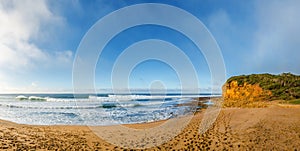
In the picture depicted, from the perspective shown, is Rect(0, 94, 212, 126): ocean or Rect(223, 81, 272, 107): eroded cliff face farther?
Rect(223, 81, 272, 107): eroded cliff face

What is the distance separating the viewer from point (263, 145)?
8.24 metres

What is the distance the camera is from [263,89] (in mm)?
31219

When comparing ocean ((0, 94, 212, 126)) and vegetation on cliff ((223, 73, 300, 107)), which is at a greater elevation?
vegetation on cliff ((223, 73, 300, 107))

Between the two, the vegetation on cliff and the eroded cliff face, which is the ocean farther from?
the vegetation on cliff

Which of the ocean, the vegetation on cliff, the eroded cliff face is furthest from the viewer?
the eroded cliff face

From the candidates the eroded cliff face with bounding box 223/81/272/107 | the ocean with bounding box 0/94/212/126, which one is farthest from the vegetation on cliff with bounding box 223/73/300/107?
the ocean with bounding box 0/94/212/126

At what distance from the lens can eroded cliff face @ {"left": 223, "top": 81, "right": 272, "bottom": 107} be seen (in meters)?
29.6

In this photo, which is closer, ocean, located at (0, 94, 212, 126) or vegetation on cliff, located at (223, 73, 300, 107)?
ocean, located at (0, 94, 212, 126)

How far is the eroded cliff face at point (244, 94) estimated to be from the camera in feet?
97.2

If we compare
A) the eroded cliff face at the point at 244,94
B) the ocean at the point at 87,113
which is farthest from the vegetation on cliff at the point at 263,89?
the ocean at the point at 87,113

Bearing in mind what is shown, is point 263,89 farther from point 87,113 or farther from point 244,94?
point 87,113

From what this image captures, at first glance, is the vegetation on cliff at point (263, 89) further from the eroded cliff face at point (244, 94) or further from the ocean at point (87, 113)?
the ocean at point (87, 113)

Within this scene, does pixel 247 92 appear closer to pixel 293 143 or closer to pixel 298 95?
pixel 298 95

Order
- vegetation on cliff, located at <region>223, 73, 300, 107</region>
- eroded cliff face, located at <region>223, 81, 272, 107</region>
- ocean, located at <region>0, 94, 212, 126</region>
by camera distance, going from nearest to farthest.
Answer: ocean, located at <region>0, 94, 212, 126</region> → vegetation on cliff, located at <region>223, 73, 300, 107</region> → eroded cliff face, located at <region>223, 81, 272, 107</region>
